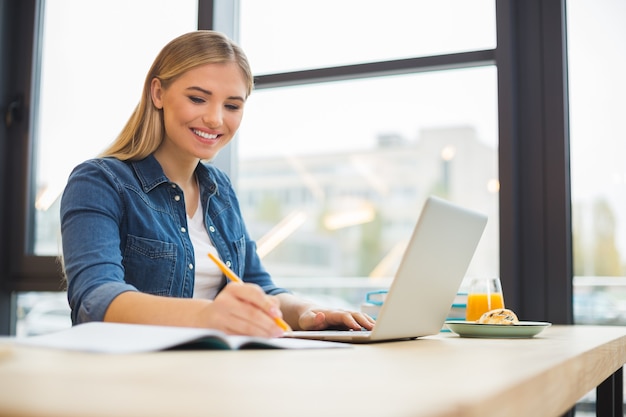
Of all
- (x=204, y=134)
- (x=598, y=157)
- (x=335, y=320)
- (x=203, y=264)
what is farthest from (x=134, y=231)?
(x=598, y=157)

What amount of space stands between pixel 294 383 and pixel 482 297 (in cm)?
118

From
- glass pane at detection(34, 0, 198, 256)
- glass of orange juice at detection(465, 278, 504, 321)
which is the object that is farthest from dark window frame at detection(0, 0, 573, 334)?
glass pane at detection(34, 0, 198, 256)

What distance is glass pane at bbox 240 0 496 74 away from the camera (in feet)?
7.90

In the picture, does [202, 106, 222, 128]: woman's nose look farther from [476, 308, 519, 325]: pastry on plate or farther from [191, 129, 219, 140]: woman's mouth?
[476, 308, 519, 325]: pastry on plate

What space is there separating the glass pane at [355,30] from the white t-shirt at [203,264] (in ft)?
3.40

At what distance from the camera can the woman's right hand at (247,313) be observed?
95 centimetres

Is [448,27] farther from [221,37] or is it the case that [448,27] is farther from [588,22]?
[221,37]

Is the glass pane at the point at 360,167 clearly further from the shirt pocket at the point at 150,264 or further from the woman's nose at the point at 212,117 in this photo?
the shirt pocket at the point at 150,264

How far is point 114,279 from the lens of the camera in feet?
4.17

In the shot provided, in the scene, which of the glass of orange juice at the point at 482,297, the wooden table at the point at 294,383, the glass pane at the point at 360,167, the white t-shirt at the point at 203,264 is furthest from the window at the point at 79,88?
the wooden table at the point at 294,383

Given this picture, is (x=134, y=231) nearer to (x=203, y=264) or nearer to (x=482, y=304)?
(x=203, y=264)

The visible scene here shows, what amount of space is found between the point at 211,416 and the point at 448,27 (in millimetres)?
2206

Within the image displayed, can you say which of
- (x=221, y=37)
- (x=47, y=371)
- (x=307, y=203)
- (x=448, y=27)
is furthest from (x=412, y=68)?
(x=47, y=371)

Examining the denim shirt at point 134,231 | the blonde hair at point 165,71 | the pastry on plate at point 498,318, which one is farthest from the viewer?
the blonde hair at point 165,71
